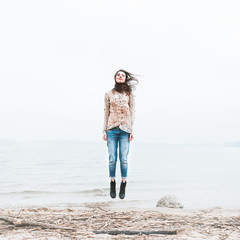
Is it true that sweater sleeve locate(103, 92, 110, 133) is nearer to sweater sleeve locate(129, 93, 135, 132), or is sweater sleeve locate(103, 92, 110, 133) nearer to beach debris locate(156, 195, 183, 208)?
sweater sleeve locate(129, 93, 135, 132)

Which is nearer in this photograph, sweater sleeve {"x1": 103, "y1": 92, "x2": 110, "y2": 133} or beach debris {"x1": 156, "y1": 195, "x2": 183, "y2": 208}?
sweater sleeve {"x1": 103, "y1": 92, "x2": 110, "y2": 133}

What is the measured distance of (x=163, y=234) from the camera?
180 inches

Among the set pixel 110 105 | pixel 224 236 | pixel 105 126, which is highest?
pixel 110 105

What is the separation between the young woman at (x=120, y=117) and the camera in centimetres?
528

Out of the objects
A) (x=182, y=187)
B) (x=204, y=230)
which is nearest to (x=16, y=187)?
(x=182, y=187)

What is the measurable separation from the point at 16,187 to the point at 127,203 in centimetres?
693

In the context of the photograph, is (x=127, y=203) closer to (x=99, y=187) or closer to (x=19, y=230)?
(x=99, y=187)

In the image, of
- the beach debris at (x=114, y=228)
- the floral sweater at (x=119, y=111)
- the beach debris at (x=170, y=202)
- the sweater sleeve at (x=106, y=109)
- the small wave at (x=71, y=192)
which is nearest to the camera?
the beach debris at (x=114, y=228)

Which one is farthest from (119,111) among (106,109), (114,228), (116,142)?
(114,228)

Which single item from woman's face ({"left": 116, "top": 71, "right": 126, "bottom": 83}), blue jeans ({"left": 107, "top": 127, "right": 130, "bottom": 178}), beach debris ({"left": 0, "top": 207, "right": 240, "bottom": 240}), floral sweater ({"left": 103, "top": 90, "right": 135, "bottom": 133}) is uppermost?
woman's face ({"left": 116, "top": 71, "right": 126, "bottom": 83})

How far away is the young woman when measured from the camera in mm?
5277

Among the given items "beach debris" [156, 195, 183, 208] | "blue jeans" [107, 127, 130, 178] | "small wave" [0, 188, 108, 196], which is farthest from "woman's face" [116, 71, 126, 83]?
"small wave" [0, 188, 108, 196]

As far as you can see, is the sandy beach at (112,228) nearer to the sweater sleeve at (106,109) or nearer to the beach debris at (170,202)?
the sweater sleeve at (106,109)

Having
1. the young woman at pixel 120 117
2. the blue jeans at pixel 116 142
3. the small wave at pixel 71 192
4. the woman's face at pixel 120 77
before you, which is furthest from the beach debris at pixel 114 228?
the small wave at pixel 71 192
